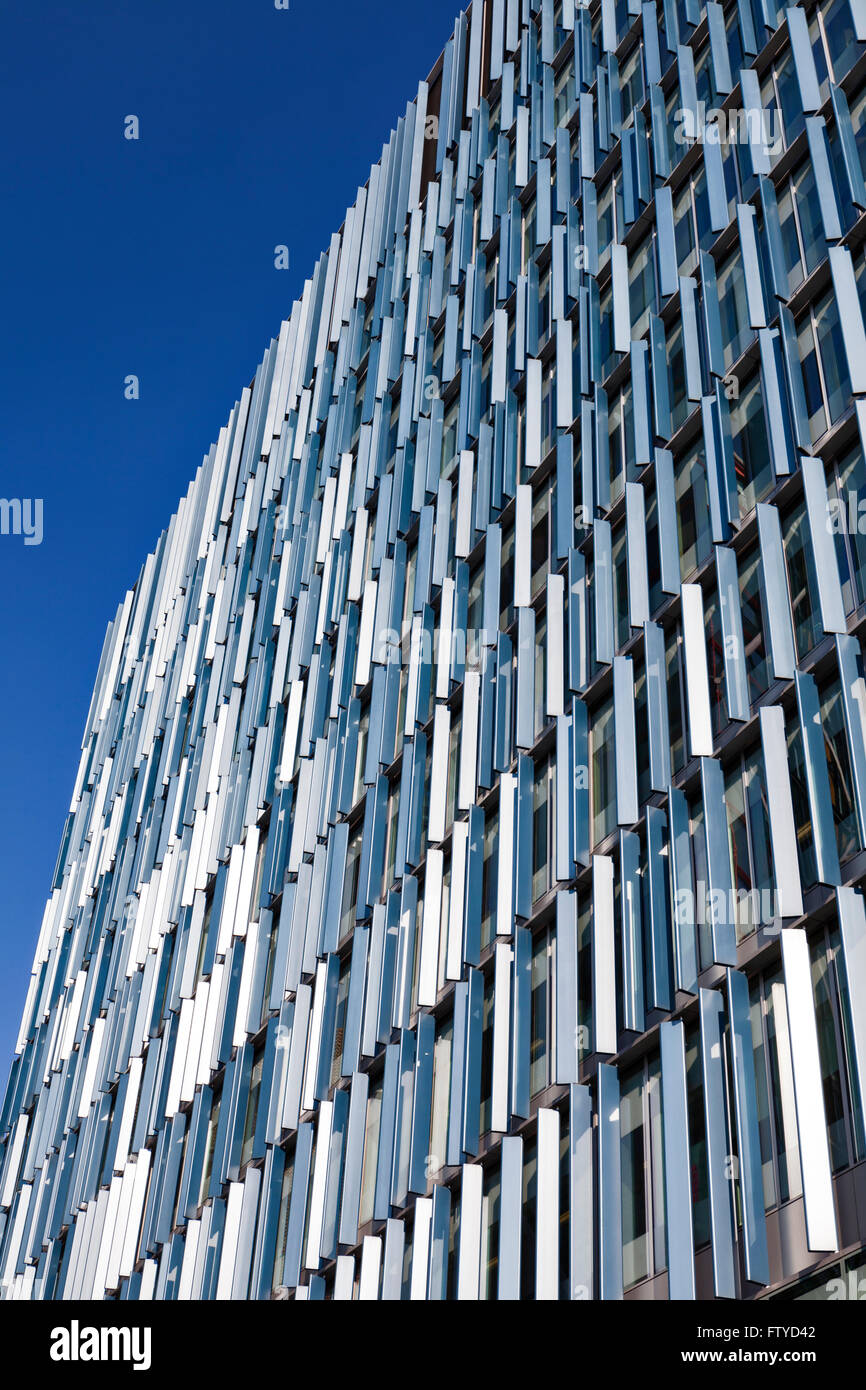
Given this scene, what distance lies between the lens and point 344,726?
30047 mm

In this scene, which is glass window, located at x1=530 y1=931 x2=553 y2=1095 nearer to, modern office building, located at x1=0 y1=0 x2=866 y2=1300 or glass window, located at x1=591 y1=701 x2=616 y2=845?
modern office building, located at x1=0 y1=0 x2=866 y2=1300

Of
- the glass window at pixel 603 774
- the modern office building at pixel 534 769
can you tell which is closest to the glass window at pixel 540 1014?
the modern office building at pixel 534 769

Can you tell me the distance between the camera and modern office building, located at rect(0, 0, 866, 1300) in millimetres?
16406

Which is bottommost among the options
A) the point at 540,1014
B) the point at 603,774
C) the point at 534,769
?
the point at 540,1014

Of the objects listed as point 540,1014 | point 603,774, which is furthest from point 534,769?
point 540,1014

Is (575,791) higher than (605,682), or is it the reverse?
(605,682)

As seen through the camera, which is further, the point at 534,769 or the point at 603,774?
the point at 534,769

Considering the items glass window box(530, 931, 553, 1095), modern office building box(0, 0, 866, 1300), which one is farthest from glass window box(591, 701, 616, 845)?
glass window box(530, 931, 553, 1095)

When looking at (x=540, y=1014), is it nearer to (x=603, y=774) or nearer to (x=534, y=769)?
(x=603, y=774)

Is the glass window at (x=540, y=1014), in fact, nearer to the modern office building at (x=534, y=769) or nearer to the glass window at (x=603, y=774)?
the modern office building at (x=534, y=769)

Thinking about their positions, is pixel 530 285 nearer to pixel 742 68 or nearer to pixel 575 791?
pixel 742 68

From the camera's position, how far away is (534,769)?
75.9 ft
